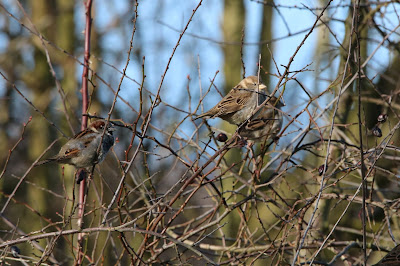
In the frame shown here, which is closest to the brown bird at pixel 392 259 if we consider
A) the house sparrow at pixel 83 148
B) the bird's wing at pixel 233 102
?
the bird's wing at pixel 233 102

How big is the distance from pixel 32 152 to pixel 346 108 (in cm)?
635

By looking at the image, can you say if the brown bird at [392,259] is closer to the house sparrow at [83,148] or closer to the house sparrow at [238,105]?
the house sparrow at [238,105]

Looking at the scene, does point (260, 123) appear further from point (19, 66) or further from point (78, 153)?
point (19, 66)

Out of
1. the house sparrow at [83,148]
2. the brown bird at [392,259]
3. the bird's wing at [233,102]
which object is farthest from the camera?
the bird's wing at [233,102]

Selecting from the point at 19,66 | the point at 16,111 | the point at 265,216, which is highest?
the point at 19,66

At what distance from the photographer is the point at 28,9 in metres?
10.4

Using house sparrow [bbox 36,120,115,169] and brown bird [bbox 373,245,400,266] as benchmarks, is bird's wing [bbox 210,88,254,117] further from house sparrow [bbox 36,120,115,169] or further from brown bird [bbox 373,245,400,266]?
brown bird [bbox 373,245,400,266]

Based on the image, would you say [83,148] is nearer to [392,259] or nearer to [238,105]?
[238,105]

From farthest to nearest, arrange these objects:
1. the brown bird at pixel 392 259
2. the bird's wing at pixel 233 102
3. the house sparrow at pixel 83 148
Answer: the bird's wing at pixel 233 102 → the house sparrow at pixel 83 148 → the brown bird at pixel 392 259

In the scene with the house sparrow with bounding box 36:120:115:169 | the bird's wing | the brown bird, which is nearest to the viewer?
the brown bird

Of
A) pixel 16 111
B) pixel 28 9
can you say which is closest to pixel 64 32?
pixel 28 9

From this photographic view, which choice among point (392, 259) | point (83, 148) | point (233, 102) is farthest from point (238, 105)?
point (392, 259)

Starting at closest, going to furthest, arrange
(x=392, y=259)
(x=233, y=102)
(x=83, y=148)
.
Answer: (x=392, y=259)
(x=83, y=148)
(x=233, y=102)

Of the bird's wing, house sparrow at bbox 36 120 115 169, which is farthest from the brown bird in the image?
house sparrow at bbox 36 120 115 169
